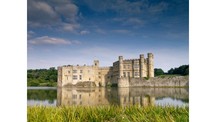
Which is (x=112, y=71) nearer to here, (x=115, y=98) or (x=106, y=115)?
(x=115, y=98)

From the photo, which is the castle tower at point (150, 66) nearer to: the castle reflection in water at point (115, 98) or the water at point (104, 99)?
the castle reflection in water at point (115, 98)

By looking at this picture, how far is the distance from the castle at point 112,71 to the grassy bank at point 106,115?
16.5 metres

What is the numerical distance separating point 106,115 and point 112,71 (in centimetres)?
2112

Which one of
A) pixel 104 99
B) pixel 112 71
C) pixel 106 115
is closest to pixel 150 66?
pixel 112 71

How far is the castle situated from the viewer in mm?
20989

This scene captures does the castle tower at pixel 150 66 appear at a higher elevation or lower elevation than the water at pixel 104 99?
higher

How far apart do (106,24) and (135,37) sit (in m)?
0.49

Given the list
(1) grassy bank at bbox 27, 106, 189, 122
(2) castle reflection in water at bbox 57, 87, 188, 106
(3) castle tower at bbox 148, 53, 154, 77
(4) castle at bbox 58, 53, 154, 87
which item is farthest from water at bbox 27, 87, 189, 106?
(3) castle tower at bbox 148, 53, 154, 77

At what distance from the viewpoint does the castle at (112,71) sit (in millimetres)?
20989

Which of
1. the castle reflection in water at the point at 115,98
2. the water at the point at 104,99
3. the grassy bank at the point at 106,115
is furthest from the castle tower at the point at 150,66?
the grassy bank at the point at 106,115
